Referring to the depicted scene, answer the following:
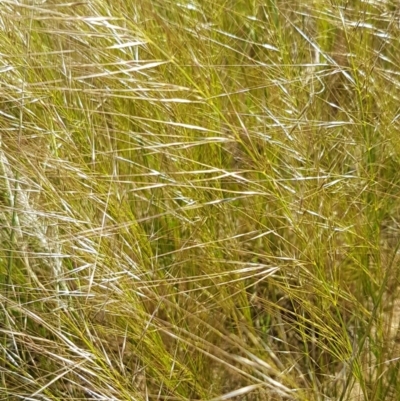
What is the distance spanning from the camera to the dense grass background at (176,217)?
984 mm

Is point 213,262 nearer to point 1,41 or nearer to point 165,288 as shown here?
point 165,288

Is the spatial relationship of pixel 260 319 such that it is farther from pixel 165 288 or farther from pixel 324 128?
pixel 324 128

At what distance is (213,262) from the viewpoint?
1.08m

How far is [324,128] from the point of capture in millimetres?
1090

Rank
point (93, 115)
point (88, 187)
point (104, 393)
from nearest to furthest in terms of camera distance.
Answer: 1. point (104, 393)
2. point (88, 187)
3. point (93, 115)

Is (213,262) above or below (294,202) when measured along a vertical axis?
below

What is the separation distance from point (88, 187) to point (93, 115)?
189 mm

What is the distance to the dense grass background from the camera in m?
0.98

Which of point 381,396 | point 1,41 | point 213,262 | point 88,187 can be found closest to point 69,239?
point 88,187

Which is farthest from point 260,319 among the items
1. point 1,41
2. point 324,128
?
point 1,41

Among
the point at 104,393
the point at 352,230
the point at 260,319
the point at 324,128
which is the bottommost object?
the point at 260,319

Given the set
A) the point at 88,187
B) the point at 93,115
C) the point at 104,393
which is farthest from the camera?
the point at 93,115

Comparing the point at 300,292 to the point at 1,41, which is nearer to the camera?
the point at 300,292

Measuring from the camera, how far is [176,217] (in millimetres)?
1110
